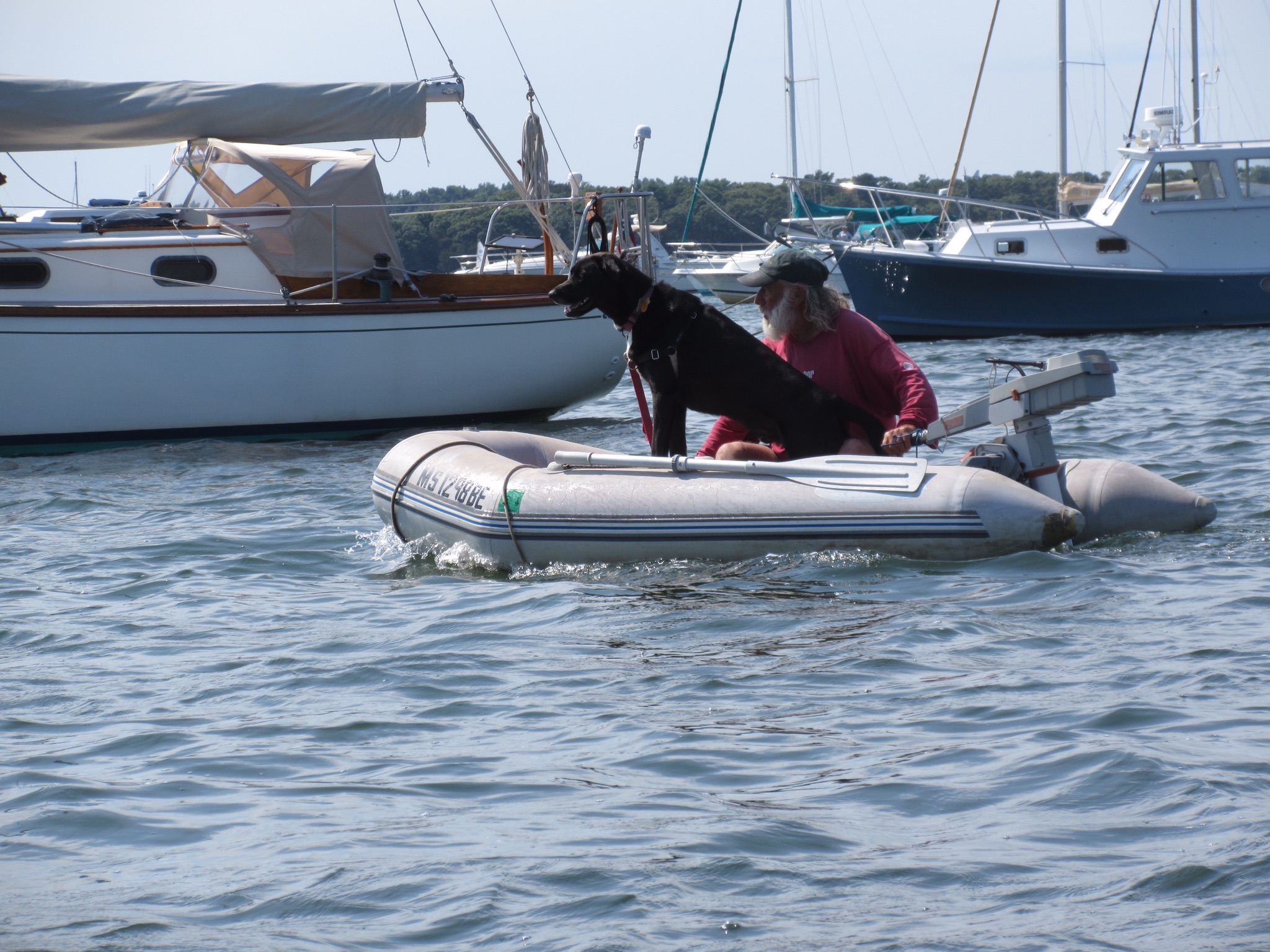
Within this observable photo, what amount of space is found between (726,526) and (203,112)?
22.5 ft

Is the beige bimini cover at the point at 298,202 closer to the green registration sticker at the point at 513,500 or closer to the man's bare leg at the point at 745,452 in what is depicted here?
the green registration sticker at the point at 513,500

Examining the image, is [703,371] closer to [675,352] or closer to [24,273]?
[675,352]

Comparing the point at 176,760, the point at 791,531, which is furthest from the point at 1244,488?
the point at 176,760

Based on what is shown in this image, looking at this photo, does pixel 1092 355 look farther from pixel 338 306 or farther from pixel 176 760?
pixel 338 306

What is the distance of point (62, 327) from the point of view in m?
9.59

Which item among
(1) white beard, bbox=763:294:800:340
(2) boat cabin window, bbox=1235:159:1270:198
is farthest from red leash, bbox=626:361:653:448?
(2) boat cabin window, bbox=1235:159:1270:198

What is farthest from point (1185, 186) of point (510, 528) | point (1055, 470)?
point (510, 528)

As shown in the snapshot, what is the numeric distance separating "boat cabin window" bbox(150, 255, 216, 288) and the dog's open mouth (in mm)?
4899

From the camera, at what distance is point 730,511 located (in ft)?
17.3

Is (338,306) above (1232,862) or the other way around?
above

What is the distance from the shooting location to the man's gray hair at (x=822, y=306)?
5.60 metres

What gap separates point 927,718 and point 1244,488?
12.4 ft

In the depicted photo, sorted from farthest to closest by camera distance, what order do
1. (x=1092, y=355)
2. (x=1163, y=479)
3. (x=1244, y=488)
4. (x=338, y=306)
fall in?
(x=338, y=306)
(x=1244, y=488)
(x=1163, y=479)
(x=1092, y=355)

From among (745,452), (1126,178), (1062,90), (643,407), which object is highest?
(1062,90)
